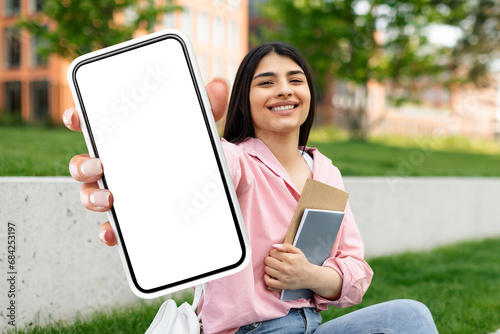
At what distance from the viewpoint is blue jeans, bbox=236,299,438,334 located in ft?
5.08

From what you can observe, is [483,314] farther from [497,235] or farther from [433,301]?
[497,235]

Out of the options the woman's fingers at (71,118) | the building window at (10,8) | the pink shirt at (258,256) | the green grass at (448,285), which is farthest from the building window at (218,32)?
the woman's fingers at (71,118)

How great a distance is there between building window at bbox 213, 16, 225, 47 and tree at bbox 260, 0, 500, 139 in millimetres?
15939

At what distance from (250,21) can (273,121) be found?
38486 mm

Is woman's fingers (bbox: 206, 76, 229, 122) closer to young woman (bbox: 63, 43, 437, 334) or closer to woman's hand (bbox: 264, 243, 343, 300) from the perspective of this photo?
young woman (bbox: 63, 43, 437, 334)

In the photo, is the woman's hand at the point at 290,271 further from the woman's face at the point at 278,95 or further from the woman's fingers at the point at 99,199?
the woman's fingers at the point at 99,199

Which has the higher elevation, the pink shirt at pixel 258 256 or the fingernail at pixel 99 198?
the fingernail at pixel 99 198

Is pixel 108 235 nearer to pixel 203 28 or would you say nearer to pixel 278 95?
pixel 278 95

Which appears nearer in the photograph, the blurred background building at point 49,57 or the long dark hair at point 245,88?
the long dark hair at point 245,88

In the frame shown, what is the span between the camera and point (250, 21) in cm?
3862

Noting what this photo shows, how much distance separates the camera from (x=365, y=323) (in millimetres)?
1596

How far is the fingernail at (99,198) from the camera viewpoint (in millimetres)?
1231

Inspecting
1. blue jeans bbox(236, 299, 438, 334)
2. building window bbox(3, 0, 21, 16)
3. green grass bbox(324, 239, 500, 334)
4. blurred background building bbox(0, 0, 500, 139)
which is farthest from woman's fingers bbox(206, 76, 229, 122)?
building window bbox(3, 0, 21, 16)

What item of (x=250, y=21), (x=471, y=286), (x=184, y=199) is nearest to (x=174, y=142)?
(x=184, y=199)
